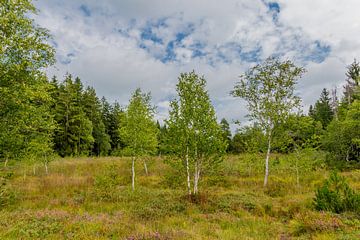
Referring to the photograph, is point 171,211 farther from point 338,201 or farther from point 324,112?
Result: point 324,112

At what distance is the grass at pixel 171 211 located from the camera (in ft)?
27.5

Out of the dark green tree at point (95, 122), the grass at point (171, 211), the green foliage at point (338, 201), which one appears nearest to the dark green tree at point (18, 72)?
the grass at point (171, 211)

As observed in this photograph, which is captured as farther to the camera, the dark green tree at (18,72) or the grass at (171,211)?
the dark green tree at (18,72)

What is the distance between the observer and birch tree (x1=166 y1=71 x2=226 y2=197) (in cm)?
1348

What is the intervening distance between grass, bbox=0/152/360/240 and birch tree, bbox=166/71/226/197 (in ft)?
7.32

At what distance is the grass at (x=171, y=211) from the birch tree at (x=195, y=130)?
2232 millimetres

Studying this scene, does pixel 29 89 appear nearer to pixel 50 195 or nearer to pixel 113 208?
pixel 113 208

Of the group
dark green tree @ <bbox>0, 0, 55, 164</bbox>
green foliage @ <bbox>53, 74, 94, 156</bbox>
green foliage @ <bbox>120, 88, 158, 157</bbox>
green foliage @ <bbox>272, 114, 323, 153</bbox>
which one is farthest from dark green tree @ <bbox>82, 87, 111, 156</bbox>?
green foliage @ <bbox>272, 114, 323, 153</bbox>

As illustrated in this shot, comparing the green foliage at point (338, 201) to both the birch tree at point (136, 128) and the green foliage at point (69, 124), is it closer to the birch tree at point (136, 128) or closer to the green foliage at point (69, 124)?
the birch tree at point (136, 128)

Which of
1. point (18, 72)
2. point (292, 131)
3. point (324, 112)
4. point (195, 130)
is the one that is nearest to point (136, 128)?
point (195, 130)

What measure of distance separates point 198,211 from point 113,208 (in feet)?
15.7

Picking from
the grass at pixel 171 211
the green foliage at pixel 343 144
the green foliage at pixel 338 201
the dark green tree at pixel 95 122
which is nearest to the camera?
the grass at pixel 171 211

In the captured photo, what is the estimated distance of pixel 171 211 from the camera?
12.1 meters

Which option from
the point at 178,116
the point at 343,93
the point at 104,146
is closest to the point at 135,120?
the point at 178,116
